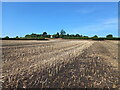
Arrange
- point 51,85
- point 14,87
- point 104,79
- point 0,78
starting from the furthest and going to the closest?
point 104,79 < point 0,78 < point 51,85 < point 14,87

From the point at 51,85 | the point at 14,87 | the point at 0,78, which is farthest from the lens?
the point at 0,78

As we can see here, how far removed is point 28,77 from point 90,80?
258 centimetres

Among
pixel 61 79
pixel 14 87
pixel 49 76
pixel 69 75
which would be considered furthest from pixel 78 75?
pixel 14 87

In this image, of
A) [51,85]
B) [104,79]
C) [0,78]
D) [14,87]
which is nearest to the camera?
[14,87]

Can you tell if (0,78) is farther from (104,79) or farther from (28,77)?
(104,79)

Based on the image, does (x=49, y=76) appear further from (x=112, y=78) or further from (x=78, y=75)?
(x=112, y=78)

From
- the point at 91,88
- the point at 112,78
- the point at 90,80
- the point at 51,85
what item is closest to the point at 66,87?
the point at 51,85

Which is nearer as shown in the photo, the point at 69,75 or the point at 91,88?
the point at 91,88

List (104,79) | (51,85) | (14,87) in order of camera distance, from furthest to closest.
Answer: (104,79) < (51,85) < (14,87)

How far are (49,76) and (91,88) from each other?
185 cm

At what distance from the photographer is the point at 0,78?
501 cm

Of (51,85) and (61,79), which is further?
(61,79)

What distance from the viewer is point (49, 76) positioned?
17.8 feet

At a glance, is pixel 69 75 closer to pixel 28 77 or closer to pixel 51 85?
pixel 51 85
